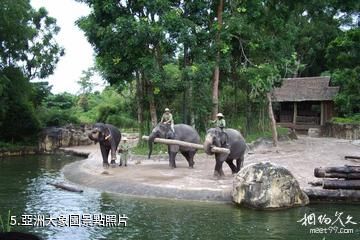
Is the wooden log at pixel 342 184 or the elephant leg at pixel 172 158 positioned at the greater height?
the elephant leg at pixel 172 158

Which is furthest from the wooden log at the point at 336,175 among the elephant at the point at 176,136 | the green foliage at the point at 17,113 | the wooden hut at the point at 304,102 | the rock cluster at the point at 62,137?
the wooden hut at the point at 304,102

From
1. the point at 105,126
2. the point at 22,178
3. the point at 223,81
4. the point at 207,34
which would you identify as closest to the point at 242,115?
the point at 223,81

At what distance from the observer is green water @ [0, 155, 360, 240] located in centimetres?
1134

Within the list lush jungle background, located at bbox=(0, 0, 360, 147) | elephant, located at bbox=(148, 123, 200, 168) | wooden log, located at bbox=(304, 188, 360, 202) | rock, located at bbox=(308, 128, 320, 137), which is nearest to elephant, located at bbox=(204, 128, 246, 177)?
elephant, located at bbox=(148, 123, 200, 168)

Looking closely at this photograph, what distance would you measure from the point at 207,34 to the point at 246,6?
3.11 m

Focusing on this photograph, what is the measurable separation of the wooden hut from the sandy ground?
16.9 m

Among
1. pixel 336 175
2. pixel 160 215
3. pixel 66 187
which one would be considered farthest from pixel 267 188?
pixel 66 187

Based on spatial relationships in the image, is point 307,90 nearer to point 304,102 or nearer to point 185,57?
point 304,102

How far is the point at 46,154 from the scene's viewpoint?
3334 cm

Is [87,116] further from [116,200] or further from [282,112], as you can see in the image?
[116,200]

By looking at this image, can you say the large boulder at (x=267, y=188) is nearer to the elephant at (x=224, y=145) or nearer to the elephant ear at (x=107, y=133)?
the elephant at (x=224, y=145)

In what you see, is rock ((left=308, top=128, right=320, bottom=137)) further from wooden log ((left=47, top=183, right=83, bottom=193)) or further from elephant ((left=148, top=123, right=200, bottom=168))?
wooden log ((left=47, top=183, right=83, bottom=193))

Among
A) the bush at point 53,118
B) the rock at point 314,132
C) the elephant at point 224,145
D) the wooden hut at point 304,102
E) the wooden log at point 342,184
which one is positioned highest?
the wooden hut at point 304,102

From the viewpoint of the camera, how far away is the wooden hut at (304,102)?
4228cm
